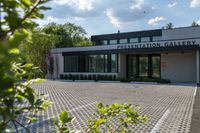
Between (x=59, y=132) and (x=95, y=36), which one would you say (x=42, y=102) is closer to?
(x=59, y=132)

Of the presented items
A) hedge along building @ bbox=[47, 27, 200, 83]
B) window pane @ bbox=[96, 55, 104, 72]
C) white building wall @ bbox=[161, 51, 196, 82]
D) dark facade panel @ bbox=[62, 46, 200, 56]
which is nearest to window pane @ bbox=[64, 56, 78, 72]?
hedge along building @ bbox=[47, 27, 200, 83]

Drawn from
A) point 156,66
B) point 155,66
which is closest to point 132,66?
point 155,66

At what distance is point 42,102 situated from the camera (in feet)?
4.10

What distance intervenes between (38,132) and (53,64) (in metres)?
23.2

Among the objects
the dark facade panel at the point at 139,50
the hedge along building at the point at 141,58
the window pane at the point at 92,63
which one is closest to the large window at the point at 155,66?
the hedge along building at the point at 141,58

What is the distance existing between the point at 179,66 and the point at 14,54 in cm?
2360

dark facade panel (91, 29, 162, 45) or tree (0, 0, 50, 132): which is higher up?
dark facade panel (91, 29, 162, 45)

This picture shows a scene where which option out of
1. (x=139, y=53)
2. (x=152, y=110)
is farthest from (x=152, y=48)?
(x=152, y=110)

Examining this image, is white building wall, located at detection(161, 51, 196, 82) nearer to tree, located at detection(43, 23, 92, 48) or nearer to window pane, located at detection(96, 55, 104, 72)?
window pane, located at detection(96, 55, 104, 72)

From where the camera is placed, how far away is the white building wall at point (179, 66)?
2264 cm

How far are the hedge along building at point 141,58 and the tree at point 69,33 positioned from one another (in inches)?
463

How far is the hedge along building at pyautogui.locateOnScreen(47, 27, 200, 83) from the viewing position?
22.3 metres

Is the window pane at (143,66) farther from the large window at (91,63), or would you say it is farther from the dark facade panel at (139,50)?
the large window at (91,63)

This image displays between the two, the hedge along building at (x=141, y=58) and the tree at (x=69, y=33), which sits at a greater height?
the tree at (x=69, y=33)
